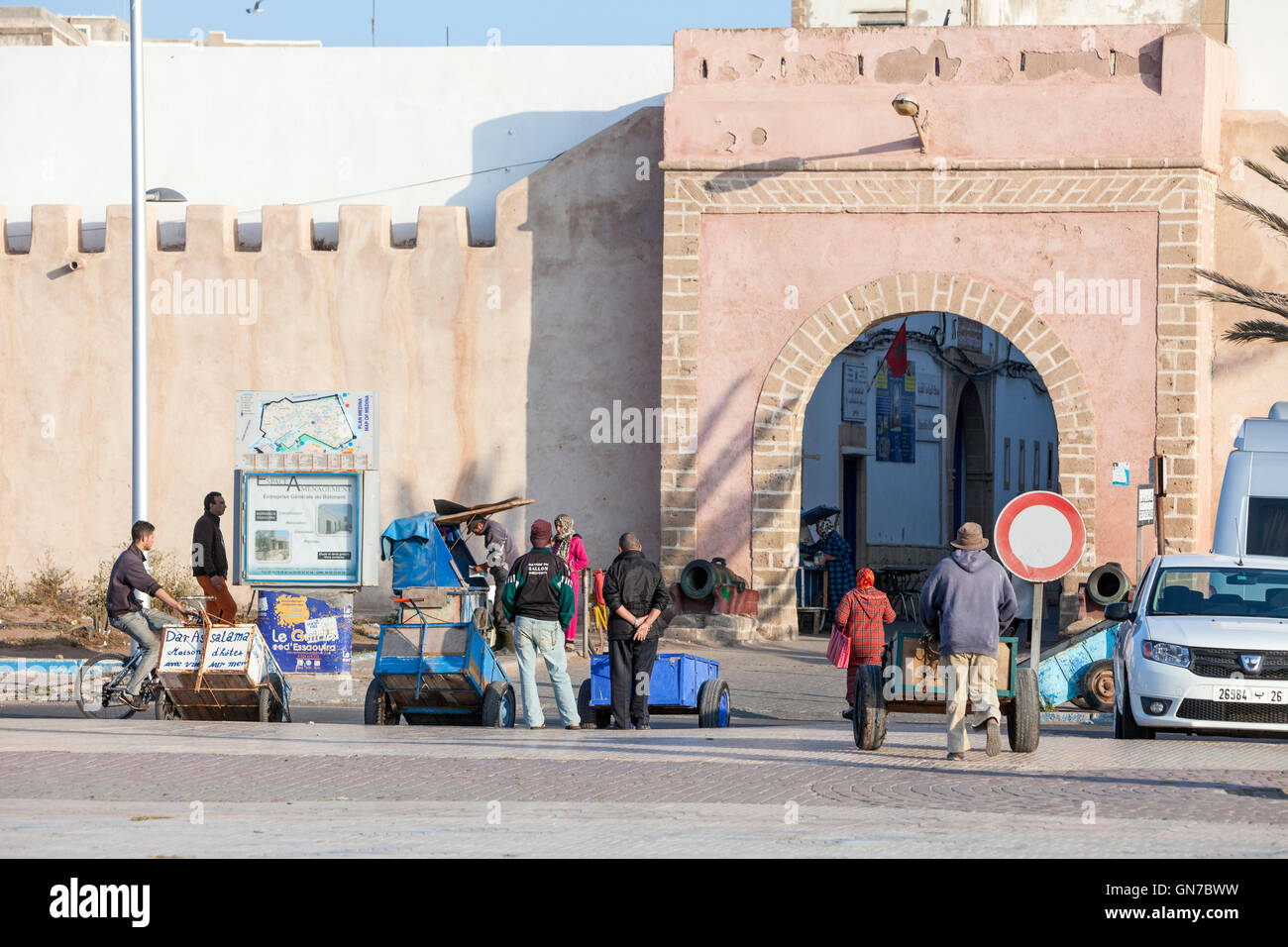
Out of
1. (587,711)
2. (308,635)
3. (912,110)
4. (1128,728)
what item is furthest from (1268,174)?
(308,635)

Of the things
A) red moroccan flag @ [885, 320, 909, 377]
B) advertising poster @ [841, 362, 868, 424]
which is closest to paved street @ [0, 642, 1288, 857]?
advertising poster @ [841, 362, 868, 424]

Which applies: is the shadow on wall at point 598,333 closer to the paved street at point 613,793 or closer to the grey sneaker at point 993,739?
the paved street at point 613,793

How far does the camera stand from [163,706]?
570 inches

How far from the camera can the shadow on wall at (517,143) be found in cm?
2761

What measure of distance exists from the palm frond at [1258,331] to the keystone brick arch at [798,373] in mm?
2262

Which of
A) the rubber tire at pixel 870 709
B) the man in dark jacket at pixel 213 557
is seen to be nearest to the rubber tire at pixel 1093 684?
the rubber tire at pixel 870 709

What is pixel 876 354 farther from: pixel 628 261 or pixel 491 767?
pixel 491 767

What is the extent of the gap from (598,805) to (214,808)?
6.18ft

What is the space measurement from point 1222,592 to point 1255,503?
10.5 feet

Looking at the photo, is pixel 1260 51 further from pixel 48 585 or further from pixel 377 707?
pixel 48 585

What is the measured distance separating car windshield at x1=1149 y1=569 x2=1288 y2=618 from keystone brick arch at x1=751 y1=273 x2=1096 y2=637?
8092mm

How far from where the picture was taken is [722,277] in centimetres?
2273
